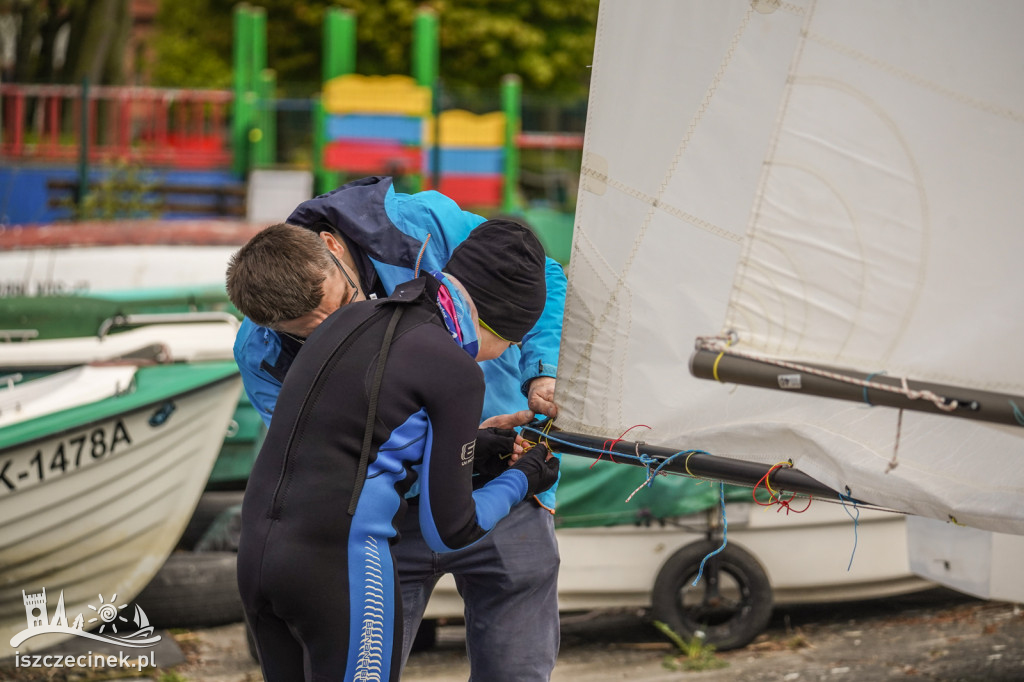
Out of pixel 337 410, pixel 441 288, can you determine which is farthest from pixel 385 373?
pixel 441 288

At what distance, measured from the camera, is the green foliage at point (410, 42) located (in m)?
20.8

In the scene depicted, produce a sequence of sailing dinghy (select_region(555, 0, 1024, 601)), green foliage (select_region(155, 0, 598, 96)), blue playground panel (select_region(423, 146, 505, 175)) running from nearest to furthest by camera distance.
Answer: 1. sailing dinghy (select_region(555, 0, 1024, 601))
2. blue playground panel (select_region(423, 146, 505, 175))
3. green foliage (select_region(155, 0, 598, 96))

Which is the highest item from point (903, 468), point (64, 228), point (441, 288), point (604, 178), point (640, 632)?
point (604, 178)

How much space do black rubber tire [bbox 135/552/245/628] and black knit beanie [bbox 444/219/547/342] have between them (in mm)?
3308

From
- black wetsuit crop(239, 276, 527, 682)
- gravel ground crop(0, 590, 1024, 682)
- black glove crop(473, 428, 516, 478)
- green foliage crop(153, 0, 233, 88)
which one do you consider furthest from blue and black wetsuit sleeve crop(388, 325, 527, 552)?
green foliage crop(153, 0, 233, 88)

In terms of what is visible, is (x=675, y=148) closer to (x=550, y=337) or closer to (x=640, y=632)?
(x=550, y=337)

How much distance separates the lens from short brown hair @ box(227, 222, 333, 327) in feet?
7.16

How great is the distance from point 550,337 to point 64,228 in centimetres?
647

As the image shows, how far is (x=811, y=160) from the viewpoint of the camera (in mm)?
2115

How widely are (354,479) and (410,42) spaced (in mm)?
20199

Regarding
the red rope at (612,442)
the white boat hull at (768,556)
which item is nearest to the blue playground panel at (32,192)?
the white boat hull at (768,556)

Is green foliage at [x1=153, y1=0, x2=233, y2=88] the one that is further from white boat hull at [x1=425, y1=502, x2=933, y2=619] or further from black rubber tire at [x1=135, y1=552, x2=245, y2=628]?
white boat hull at [x1=425, y1=502, x2=933, y2=619]

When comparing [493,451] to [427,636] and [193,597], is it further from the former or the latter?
[193,597]

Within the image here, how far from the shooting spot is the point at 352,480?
2131 millimetres
